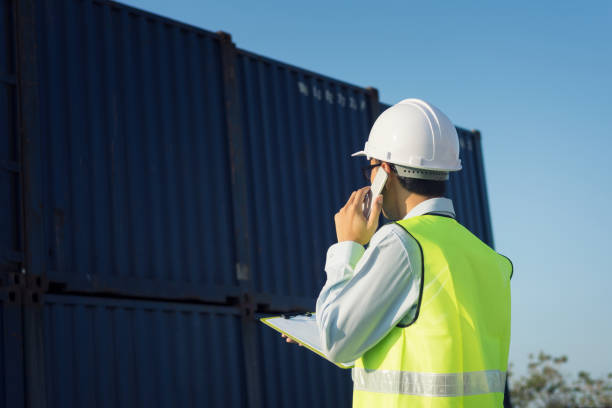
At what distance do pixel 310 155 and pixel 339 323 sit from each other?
7399 millimetres

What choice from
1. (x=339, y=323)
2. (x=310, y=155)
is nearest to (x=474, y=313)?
(x=339, y=323)

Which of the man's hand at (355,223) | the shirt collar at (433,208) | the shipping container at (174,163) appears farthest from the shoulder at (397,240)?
the shipping container at (174,163)

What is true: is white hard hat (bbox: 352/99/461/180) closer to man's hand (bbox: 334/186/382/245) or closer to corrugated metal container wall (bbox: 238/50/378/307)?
man's hand (bbox: 334/186/382/245)

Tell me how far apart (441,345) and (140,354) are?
525cm

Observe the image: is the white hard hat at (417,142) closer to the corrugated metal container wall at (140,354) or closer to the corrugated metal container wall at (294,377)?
the corrugated metal container wall at (140,354)

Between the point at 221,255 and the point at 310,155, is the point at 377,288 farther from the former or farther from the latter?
the point at 310,155

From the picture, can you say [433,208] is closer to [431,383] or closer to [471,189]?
[431,383]

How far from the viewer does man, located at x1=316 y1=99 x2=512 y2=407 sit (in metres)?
2.17

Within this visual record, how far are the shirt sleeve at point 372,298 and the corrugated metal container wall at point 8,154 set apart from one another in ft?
15.9

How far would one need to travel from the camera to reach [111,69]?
753cm

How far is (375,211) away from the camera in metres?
2.42

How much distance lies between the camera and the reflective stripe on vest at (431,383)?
217 cm

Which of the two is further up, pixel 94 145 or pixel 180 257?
pixel 94 145

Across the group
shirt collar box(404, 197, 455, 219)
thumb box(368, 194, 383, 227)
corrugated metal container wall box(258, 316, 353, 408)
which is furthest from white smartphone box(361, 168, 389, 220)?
corrugated metal container wall box(258, 316, 353, 408)
